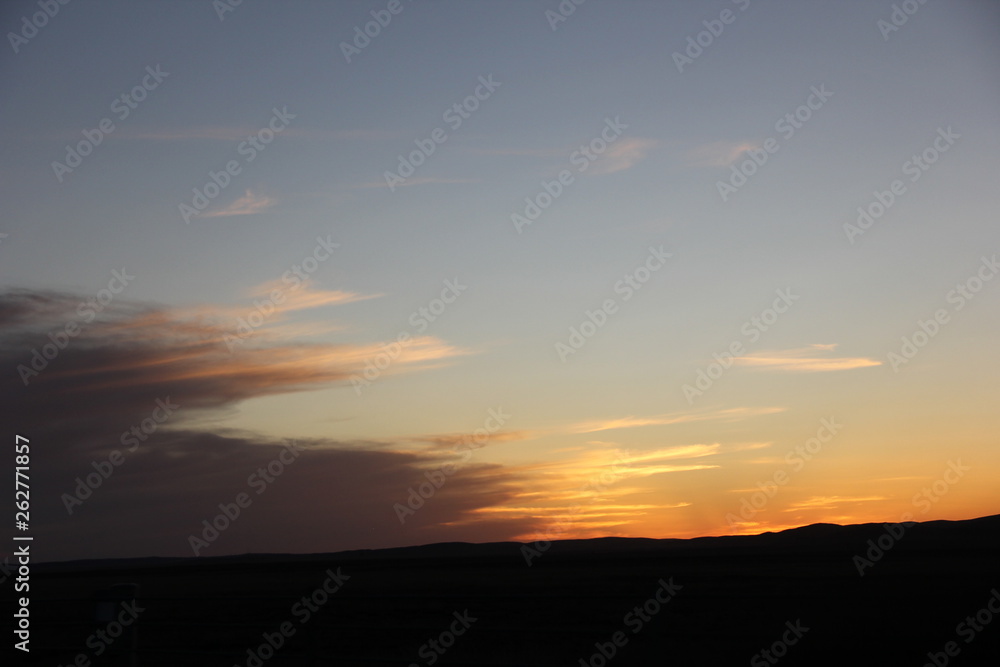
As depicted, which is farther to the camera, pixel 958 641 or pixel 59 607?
pixel 59 607

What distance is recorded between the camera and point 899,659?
11.3m

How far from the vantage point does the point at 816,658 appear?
11703 millimetres

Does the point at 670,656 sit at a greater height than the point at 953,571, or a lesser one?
greater

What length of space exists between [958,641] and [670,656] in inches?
202

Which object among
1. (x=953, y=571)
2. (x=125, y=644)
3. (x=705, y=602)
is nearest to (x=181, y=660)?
(x=125, y=644)

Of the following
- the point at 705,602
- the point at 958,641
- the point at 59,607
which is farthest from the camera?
the point at 59,607

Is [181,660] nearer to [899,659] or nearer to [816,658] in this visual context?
[816,658]

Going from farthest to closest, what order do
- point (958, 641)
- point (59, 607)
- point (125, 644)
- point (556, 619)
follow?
point (59, 607)
point (556, 619)
point (958, 641)
point (125, 644)

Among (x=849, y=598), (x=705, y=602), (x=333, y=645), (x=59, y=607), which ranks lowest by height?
(x=849, y=598)

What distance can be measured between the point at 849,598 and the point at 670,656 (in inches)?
526

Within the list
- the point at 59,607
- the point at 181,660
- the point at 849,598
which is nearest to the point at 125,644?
the point at 181,660

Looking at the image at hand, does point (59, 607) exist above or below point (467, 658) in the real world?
above

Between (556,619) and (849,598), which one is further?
(849,598)

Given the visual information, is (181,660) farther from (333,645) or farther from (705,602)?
(705,602)
